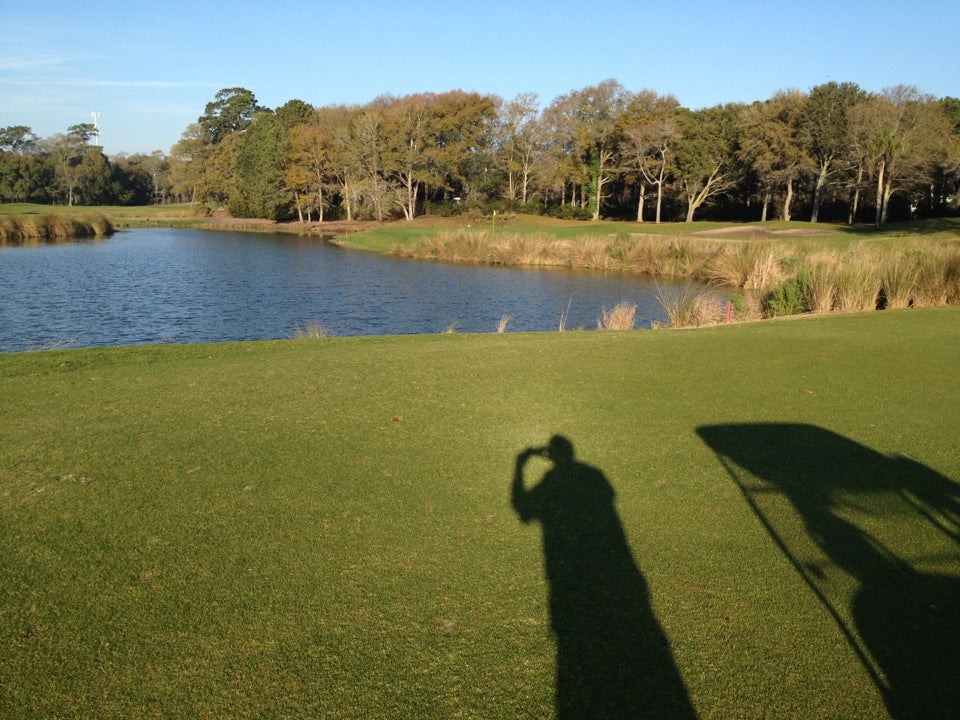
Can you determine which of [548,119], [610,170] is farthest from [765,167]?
[548,119]

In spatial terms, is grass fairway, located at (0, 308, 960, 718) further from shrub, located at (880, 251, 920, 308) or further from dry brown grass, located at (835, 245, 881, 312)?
shrub, located at (880, 251, 920, 308)

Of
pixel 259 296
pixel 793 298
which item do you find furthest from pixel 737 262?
pixel 259 296

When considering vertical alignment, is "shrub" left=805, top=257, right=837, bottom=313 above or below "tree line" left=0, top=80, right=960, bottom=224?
below

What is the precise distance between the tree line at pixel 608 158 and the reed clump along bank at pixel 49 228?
22.6 m

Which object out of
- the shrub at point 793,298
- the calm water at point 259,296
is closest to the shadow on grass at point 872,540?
the shrub at point 793,298

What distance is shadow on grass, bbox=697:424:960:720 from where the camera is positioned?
3787mm

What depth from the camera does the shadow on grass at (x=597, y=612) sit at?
140 inches

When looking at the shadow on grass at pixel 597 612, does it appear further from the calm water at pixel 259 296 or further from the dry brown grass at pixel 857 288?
the calm water at pixel 259 296

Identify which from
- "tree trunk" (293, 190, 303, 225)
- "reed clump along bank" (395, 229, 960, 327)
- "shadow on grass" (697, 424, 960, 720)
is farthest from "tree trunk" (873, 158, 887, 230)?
"tree trunk" (293, 190, 303, 225)

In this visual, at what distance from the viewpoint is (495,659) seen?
3.86 m

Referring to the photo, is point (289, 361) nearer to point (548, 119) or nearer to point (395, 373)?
point (395, 373)

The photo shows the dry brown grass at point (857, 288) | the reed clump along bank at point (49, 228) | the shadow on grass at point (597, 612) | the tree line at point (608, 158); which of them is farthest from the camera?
the tree line at point (608, 158)

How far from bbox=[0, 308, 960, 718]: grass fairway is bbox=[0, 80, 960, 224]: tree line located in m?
51.5

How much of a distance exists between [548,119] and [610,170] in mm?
10242
